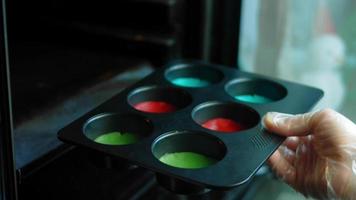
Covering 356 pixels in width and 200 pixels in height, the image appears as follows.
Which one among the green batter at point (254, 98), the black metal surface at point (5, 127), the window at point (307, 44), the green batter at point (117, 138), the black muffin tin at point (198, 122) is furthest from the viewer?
the window at point (307, 44)

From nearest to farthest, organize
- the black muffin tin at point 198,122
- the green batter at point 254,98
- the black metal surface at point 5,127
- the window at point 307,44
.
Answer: the black metal surface at point 5,127 → the black muffin tin at point 198,122 → the green batter at point 254,98 → the window at point 307,44

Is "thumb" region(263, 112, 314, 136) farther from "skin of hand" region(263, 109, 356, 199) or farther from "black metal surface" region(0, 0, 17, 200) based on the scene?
"black metal surface" region(0, 0, 17, 200)

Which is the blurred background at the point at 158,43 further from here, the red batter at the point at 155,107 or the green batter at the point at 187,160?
the green batter at the point at 187,160

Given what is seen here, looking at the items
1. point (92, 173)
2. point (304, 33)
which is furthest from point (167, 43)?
point (92, 173)

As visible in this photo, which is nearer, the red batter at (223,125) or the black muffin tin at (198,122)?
the black muffin tin at (198,122)

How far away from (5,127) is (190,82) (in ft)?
1.33

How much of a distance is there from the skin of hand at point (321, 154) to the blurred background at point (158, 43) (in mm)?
305

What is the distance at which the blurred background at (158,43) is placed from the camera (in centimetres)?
100

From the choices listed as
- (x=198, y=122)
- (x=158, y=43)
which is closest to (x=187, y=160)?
(x=198, y=122)

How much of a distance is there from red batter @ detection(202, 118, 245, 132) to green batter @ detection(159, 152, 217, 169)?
0.07 m

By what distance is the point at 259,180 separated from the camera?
0.84 metres

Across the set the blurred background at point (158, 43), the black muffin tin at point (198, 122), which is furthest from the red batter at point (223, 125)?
the blurred background at point (158, 43)

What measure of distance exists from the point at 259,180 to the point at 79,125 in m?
0.28

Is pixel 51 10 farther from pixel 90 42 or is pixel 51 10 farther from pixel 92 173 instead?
pixel 92 173
